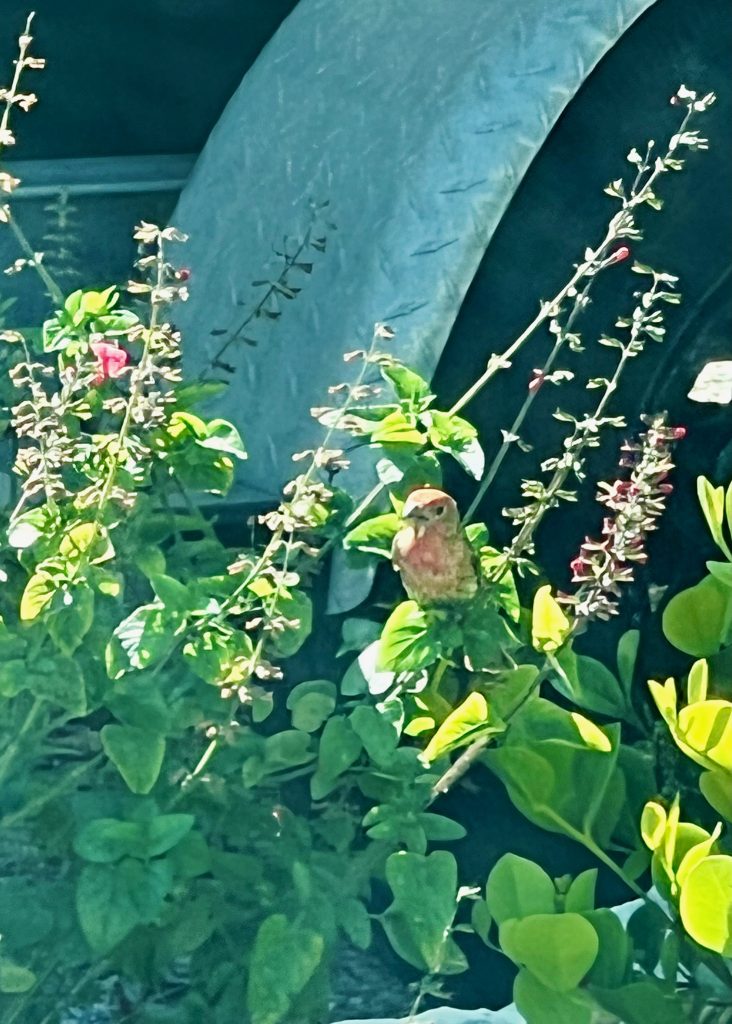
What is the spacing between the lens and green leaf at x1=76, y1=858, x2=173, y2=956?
120 centimetres

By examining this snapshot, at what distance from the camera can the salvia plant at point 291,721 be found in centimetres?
125

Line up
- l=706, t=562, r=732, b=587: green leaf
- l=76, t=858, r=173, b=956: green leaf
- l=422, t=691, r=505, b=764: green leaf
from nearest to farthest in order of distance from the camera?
l=76, t=858, r=173, b=956: green leaf
l=422, t=691, r=505, b=764: green leaf
l=706, t=562, r=732, b=587: green leaf

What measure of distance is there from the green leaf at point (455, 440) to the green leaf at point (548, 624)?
13cm

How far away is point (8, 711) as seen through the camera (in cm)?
131

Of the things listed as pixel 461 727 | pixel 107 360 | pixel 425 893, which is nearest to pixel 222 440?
pixel 107 360

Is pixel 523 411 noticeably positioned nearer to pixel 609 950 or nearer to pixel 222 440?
pixel 222 440

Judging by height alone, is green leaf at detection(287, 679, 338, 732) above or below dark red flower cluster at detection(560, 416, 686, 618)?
below

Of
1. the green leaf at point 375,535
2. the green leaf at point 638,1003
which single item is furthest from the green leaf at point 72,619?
the green leaf at point 638,1003

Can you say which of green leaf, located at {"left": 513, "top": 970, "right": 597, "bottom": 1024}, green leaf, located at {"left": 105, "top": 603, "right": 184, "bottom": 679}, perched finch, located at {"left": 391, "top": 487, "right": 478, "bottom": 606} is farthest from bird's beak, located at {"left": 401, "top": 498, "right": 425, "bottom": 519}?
green leaf, located at {"left": 513, "top": 970, "right": 597, "bottom": 1024}

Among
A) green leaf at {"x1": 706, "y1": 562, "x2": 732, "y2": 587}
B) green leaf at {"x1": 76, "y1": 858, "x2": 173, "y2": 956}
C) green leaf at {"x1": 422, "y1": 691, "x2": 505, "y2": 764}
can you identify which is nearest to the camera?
green leaf at {"x1": 76, "y1": 858, "x2": 173, "y2": 956}

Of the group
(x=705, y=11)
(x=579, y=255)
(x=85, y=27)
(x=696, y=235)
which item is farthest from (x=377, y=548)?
(x=85, y=27)

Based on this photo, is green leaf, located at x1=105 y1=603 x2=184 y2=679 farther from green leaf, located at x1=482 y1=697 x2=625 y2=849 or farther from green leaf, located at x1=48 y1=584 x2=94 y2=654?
green leaf, located at x1=482 y1=697 x2=625 y2=849

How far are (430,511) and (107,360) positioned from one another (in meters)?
0.30

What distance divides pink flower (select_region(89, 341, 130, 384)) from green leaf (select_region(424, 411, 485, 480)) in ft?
0.85
